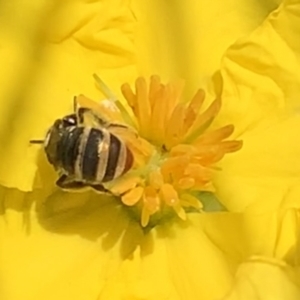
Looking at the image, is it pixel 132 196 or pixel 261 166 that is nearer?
pixel 132 196

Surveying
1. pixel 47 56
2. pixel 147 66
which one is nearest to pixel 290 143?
pixel 147 66

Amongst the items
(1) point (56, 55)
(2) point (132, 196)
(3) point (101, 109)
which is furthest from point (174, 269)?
(1) point (56, 55)

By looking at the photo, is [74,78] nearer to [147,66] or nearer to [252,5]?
[147,66]

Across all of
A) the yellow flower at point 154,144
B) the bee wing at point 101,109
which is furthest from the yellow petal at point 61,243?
the bee wing at point 101,109

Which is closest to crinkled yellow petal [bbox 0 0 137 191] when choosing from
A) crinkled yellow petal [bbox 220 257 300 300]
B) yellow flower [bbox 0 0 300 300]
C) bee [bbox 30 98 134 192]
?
yellow flower [bbox 0 0 300 300]

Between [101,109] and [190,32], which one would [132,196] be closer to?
[101,109]

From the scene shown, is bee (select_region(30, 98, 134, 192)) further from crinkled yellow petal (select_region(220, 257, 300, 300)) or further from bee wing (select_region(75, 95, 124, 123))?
crinkled yellow petal (select_region(220, 257, 300, 300))
